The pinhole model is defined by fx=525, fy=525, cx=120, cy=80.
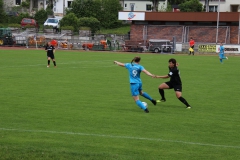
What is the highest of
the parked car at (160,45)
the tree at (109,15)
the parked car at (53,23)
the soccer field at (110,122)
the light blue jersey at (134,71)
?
the tree at (109,15)

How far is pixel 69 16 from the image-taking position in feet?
245

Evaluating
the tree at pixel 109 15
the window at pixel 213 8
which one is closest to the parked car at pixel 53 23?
the tree at pixel 109 15

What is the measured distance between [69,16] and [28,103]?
5864 centimetres

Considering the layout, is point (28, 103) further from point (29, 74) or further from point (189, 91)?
point (29, 74)

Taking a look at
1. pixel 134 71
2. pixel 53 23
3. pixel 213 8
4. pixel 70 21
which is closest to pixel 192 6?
pixel 213 8

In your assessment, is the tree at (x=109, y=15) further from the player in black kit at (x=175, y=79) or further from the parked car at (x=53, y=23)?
the player in black kit at (x=175, y=79)

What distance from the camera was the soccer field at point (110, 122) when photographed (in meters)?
10.4

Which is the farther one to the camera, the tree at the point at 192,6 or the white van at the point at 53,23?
the tree at the point at 192,6

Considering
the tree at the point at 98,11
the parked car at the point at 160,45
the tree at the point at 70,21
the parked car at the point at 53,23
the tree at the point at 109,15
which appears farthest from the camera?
the tree at the point at 98,11

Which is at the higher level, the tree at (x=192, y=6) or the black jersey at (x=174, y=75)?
the tree at (x=192, y=6)

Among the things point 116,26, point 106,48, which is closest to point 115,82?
point 106,48

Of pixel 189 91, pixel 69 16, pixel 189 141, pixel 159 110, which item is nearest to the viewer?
pixel 189 141

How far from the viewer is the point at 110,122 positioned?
13.8m

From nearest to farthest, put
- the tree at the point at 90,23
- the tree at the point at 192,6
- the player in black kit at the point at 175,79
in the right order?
the player in black kit at the point at 175,79, the tree at the point at 90,23, the tree at the point at 192,6
